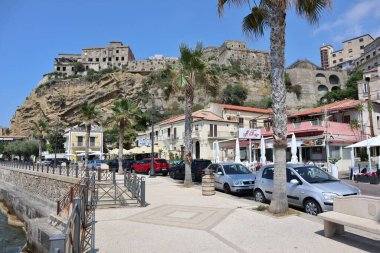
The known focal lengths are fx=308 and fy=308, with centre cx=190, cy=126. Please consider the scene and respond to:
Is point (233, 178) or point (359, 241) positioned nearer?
point (359, 241)

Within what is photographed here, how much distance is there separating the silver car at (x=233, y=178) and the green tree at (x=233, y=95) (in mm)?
61789

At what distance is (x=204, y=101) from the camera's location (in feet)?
268

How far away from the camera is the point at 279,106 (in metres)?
9.30

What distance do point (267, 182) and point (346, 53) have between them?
114 m

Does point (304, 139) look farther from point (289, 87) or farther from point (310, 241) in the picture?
point (289, 87)

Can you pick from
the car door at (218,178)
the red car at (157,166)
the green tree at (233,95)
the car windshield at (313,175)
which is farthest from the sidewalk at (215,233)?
the green tree at (233,95)

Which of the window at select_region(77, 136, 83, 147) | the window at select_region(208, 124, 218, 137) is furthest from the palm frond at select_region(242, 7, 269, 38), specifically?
the window at select_region(77, 136, 83, 147)

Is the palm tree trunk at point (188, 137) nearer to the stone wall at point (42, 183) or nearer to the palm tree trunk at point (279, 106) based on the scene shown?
the stone wall at point (42, 183)

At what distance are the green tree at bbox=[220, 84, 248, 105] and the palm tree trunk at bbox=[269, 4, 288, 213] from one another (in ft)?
223

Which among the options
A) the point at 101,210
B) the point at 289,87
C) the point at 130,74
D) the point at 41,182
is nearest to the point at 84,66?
the point at 130,74

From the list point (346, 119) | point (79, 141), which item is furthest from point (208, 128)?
point (79, 141)

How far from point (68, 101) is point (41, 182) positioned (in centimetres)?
7438

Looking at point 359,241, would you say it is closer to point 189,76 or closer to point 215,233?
point 215,233

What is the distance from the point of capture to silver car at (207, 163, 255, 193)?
1466 centimetres
